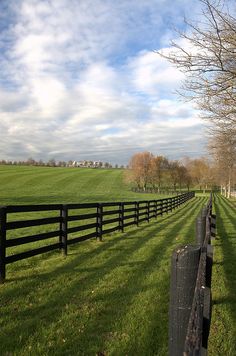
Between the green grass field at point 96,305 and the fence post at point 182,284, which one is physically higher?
the fence post at point 182,284

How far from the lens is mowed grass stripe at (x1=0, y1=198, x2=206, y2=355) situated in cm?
423

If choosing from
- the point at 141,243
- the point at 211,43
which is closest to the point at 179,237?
the point at 141,243

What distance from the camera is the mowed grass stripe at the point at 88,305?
423 centimetres

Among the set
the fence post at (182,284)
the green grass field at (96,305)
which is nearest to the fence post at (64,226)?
the green grass field at (96,305)

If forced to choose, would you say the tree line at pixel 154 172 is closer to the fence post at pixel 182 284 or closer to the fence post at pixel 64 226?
the fence post at pixel 64 226

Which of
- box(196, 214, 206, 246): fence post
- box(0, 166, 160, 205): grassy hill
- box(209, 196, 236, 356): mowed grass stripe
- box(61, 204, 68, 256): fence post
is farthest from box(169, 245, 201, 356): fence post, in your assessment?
box(0, 166, 160, 205): grassy hill

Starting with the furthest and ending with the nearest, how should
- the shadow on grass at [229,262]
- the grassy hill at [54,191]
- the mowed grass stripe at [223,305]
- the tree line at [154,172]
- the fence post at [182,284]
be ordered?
the tree line at [154,172], the grassy hill at [54,191], the shadow on grass at [229,262], the mowed grass stripe at [223,305], the fence post at [182,284]

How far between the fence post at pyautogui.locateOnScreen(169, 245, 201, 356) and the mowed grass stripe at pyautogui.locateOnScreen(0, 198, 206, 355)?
74.9 inches

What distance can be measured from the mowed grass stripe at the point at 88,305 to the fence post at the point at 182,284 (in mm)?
1903

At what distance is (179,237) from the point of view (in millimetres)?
13070

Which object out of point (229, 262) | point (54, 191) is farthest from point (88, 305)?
point (54, 191)

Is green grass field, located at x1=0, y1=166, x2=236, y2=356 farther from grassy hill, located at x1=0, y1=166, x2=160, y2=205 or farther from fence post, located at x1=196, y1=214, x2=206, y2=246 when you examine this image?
grassy hill, located at x1=0, y1=166, x2=160, y2=205

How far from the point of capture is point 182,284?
2.40 m

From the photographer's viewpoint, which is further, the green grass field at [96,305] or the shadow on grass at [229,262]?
the shadow on grass at [229,262]
